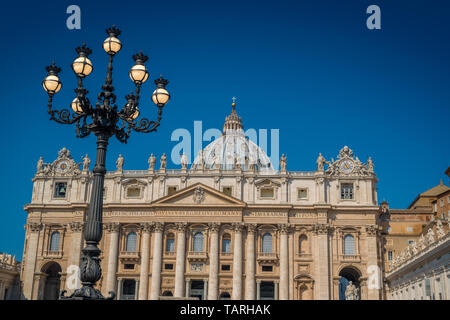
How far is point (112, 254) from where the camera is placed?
64.6 metres

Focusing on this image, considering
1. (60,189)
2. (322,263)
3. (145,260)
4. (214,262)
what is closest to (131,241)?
(145,260)

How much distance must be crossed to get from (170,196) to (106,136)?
162 feet

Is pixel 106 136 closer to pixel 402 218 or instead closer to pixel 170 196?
pixel 170 196

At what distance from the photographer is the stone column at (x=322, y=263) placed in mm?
61438

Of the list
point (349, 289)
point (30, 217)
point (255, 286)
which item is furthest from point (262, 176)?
point (30, 217)

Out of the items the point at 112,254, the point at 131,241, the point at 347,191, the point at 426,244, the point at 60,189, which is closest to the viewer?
the point at 426,244

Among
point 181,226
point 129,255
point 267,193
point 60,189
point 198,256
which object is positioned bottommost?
point 198,256

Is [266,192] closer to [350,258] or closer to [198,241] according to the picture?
[198,241]

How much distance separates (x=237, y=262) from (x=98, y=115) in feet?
161

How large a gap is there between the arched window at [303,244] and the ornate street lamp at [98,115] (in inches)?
1934

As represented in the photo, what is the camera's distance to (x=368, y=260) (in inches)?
2458

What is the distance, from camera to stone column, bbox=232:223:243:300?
203 ft

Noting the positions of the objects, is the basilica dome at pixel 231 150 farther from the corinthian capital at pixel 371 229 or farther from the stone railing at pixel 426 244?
the stone railing at pixel 426 244
